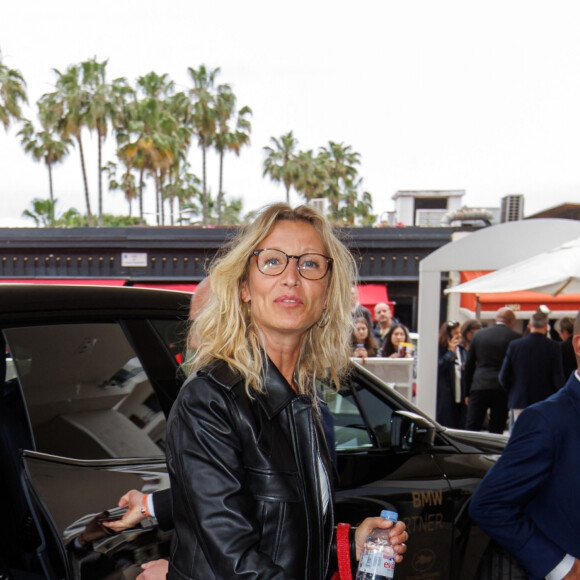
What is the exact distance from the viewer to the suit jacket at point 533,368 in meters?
6.96

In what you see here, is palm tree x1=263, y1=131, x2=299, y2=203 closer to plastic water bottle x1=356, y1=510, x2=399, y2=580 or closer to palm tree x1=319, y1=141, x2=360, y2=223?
palm tree x1=319, y1=141, x2=360, y2=223

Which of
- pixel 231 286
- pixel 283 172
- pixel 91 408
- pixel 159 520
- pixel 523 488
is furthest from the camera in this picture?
pixel 283 172

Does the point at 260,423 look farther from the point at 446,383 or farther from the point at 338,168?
the point at 338,168

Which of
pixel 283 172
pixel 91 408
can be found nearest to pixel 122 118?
pixel 283 172

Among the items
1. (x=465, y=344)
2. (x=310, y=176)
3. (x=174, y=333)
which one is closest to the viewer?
(x=174, y=333)

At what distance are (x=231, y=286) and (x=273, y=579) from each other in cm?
67

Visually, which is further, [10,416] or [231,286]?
[10,416]

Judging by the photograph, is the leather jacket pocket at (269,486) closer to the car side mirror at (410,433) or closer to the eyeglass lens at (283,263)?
the eyeglass lens at (283,263)

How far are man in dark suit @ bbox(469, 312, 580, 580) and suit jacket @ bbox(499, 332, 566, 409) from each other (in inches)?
210

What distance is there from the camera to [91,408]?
218 centimetres

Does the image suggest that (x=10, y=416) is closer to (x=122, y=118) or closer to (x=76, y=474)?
(x=76, y=474)

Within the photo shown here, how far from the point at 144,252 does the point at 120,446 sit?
Result: 2100cm

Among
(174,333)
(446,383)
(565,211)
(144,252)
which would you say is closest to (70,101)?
(144,252)

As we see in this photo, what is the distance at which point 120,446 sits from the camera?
2166mm
